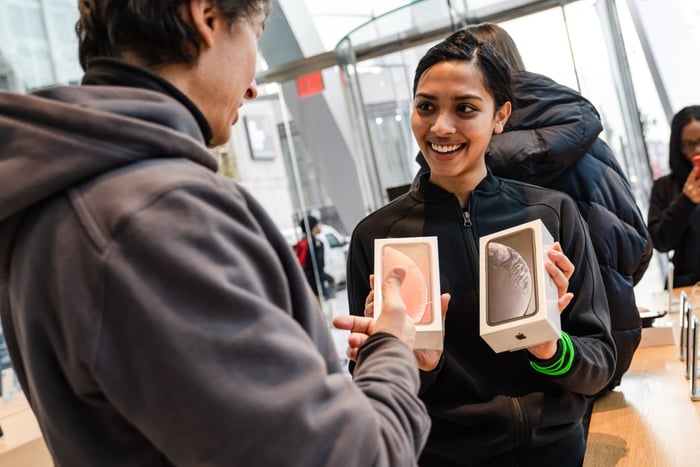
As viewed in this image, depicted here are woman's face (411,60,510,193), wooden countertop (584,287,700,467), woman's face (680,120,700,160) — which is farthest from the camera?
woman's face (680,120,700,160)

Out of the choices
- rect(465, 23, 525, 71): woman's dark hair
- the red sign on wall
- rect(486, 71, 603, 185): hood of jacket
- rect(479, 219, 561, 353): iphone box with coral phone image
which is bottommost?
rect(479, 219, 561, 353): iphone box with coral phone image

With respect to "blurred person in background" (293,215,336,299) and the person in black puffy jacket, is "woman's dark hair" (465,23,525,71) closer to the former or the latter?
the person in black puffy jacket

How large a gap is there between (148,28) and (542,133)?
1304 millimetres

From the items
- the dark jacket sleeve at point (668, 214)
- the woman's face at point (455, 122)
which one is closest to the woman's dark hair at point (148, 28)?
→ the woman's face at point (455, 122)

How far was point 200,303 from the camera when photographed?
27.7 inches

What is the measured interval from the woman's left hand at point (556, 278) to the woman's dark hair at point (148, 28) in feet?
2.50

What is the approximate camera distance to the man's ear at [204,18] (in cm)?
87

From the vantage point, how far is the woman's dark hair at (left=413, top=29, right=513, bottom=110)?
168 centimetres

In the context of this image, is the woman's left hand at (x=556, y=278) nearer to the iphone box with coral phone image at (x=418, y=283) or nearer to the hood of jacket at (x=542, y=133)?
the iphone box with coral phone image at (x=418, y=283)

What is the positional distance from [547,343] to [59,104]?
3.25 ft

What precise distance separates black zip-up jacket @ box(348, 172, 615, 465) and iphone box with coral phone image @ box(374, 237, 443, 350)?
0.20 meters

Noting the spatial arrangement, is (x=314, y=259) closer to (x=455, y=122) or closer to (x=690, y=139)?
(x=690, y=139)

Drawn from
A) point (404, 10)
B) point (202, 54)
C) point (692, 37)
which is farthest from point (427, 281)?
point (692, 37)

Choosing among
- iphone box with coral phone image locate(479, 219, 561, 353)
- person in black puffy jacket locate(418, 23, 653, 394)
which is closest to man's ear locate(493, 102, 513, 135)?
person in black puffy jacket locate(418, 23, 653, 394)
